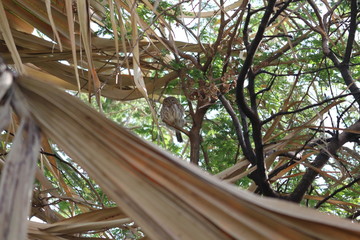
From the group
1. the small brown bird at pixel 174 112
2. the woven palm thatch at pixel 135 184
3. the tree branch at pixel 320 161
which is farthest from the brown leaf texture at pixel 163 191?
the small brown bird at pixel 174 112

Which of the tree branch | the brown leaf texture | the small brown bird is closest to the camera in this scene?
the brown leaf texture

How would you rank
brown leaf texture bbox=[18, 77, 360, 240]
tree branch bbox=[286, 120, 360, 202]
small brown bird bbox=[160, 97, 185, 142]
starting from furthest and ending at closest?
small brown bird bbox=[160, 97, 185, 142]
tree branch bbox=[286, 120, 360, 202]
brown leaf texture bbox=[18, 77, 360, 240]

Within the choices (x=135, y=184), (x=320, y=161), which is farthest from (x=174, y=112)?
(x=135, y=184)

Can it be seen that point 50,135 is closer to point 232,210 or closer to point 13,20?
point 232,210

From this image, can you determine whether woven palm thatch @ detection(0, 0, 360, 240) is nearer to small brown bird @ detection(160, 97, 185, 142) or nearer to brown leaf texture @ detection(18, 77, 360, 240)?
brown leaf texture @ detection(18, 77, 360, 240)

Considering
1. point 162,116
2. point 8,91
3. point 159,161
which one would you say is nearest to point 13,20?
point 162,116

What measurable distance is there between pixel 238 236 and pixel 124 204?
0.29 ft

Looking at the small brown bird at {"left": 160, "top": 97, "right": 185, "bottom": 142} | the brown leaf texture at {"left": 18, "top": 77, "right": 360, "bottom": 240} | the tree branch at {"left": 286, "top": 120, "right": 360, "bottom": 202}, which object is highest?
the small brown bird at {"left": 160, "top": 97, "right": 185, "bottom": 142}

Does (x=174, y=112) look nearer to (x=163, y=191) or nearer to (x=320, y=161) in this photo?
(x=320, y=161)

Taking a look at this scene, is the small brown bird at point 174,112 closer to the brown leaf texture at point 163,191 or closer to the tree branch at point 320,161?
the tree branch at point 320,161

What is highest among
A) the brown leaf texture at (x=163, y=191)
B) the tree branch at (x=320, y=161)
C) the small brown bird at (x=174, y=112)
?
the small brown bird at (x=174, y=112)

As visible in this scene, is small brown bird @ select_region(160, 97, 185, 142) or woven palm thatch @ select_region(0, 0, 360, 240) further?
small brown bird @ select_region(160, 97, 185, 142)

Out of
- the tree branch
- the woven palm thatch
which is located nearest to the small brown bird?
the tree branch

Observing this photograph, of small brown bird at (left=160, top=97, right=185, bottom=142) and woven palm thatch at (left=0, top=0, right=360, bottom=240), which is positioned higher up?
small brown bird at (left=160, top=97, right=185, bottom=142)
